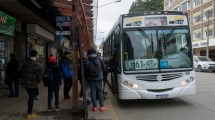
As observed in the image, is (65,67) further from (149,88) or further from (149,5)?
(149,5)

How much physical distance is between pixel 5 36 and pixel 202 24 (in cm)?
4154

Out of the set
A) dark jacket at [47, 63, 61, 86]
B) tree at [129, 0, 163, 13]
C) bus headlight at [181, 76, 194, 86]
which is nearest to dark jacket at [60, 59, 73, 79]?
dark jacket at [47, 63, 61, 86]

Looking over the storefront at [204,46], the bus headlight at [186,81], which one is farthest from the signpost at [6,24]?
the storefront at [204,46]

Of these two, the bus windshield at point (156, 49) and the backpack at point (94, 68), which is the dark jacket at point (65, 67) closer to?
the backpack at point (94, 68)

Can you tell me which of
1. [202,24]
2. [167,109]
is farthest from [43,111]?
[202,24]

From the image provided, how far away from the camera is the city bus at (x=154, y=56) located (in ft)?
32.8

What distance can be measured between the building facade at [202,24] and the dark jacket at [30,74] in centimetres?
3865

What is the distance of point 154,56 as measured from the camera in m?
10.2

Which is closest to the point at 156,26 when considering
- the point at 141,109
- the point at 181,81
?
the point at 181,81

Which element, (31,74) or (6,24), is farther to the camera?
(6,24)

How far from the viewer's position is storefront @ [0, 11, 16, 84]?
12.5 m

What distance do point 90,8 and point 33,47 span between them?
8041 mm

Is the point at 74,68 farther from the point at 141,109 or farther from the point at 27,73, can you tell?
the point at 141,109

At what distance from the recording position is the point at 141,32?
10.3m
